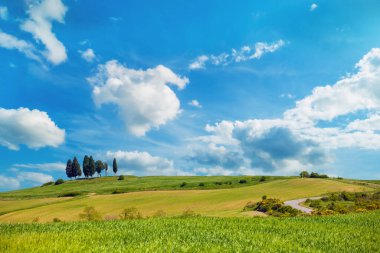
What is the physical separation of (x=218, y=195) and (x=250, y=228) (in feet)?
261

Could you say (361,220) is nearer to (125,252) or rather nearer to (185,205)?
(125,252)

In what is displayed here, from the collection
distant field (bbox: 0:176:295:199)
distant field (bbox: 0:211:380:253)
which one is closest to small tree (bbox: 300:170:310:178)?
distant field (bbox: 0:176:295:199)

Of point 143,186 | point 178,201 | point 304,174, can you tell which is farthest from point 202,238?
point 304,174

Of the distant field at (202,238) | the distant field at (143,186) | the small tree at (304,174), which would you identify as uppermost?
the distant field at (202,238)

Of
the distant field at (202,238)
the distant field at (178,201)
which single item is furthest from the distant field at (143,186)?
the distant field at (202,238)

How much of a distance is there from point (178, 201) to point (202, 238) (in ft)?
254

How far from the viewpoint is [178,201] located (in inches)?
3728

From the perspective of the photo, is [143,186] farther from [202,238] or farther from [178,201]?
[202,238]

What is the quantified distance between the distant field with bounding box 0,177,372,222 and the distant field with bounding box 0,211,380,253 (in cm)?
5262

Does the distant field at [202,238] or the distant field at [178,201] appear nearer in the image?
the distant field at [202,238]

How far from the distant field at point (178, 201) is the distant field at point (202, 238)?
5262 cm

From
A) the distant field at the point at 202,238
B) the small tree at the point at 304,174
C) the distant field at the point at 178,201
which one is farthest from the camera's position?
the small tree at the point at 304,174

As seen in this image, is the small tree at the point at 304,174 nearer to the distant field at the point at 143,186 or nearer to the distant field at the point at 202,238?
the distant field at the point at 143,186

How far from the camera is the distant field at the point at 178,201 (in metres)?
82.2
